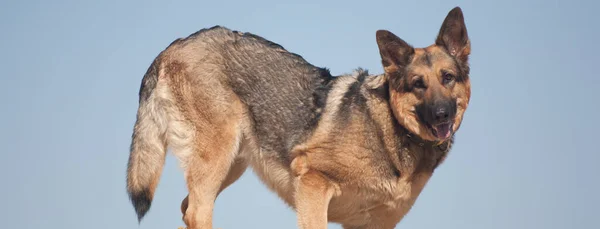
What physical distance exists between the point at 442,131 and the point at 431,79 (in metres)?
0.49

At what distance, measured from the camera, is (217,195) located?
30.7ft

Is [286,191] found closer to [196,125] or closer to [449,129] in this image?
[196,125]

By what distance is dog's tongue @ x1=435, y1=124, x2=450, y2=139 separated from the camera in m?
8.10

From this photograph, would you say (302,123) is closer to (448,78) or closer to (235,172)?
(235,172)

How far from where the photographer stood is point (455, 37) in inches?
332

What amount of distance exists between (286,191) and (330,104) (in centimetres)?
102

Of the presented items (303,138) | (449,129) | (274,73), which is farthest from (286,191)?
(449,129)

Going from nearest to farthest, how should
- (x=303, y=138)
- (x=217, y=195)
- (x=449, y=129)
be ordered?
(x=449, y=129) < (x=303, y=138) < (x=217, y=195)

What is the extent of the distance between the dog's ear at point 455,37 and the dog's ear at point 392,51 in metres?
0.35

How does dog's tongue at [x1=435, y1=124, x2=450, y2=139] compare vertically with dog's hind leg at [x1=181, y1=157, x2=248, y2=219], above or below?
above

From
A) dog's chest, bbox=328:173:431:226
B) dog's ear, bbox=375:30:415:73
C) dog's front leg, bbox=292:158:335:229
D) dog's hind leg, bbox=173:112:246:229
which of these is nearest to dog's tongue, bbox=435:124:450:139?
dog's chest, bbox=328:173:431:226

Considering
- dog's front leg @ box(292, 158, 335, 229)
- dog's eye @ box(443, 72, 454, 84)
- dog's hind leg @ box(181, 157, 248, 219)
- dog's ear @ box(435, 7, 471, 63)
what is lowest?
dog's hind leg @ box(181, 157, 248, 219)

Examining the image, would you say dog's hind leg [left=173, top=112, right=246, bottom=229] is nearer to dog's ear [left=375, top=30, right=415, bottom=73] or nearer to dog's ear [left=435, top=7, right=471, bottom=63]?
dog's ear [left=375, top=30, right=415, bottom=73]

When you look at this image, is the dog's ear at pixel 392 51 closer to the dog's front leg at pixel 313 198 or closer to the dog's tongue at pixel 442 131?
the dog's tongue at pixel 442 131
